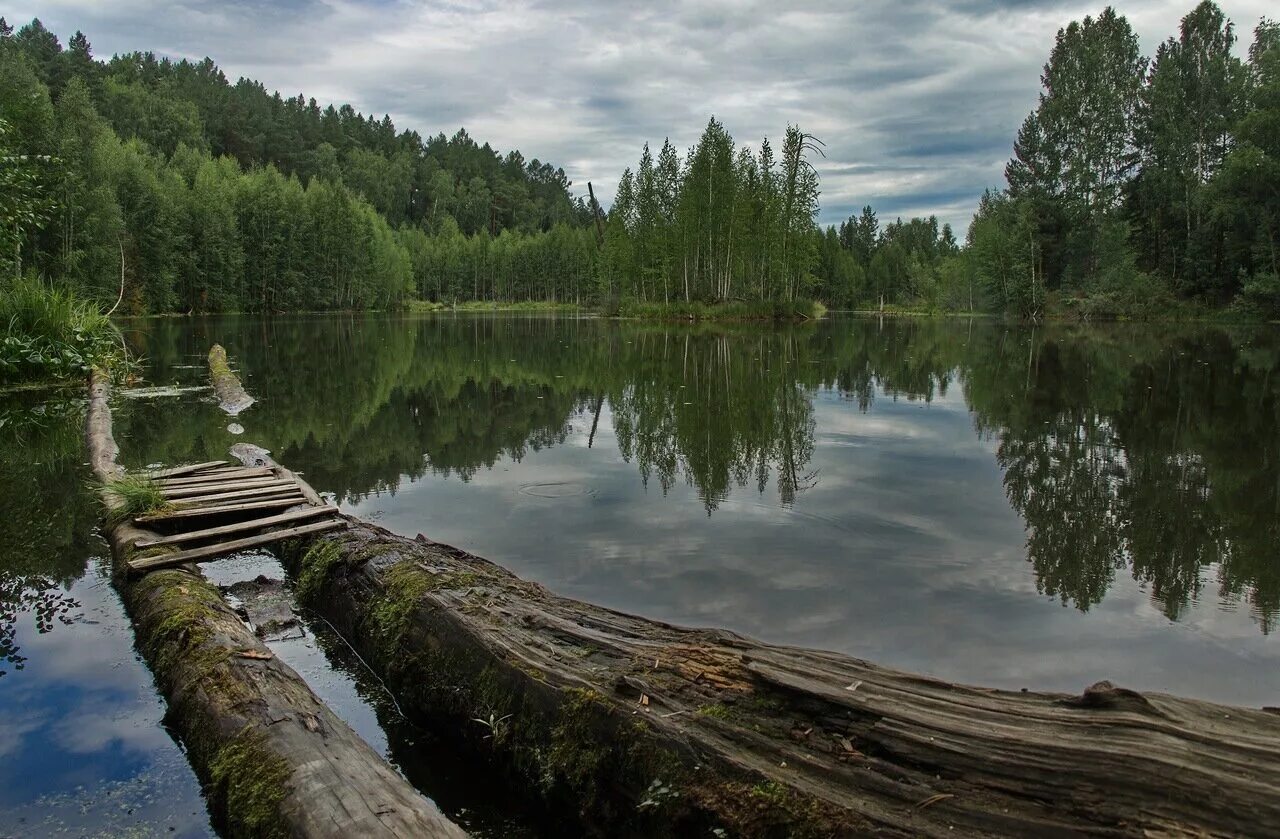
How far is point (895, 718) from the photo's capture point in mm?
3145

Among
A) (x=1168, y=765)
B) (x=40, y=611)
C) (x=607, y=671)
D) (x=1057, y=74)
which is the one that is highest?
(x=1057, y=74)

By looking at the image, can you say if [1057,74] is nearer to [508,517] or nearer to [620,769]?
[508,517]

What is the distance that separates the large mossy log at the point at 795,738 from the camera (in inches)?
104

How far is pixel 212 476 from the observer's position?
905 centimetres

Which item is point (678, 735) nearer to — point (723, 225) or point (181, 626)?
point (181, 626)

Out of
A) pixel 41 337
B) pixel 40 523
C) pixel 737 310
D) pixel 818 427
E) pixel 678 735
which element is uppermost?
pixel 737 310

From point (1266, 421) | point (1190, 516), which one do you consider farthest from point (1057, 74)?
point (1190, 516)

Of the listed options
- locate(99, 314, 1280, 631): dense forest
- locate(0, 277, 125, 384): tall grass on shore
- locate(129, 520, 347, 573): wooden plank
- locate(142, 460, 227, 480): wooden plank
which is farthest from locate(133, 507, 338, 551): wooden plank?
locate(0, 277, 125, 384): tall grass on shore

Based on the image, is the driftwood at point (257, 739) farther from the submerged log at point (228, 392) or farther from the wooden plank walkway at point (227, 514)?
the submerged log at point (228, 392)

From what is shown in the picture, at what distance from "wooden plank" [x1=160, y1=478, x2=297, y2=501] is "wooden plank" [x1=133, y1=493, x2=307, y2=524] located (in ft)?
1.63

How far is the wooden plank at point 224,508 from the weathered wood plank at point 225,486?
0.51 metres

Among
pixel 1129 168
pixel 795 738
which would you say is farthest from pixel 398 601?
pixel 1129 168

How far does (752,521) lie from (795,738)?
16.8 ft

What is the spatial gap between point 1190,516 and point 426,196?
168 meters
